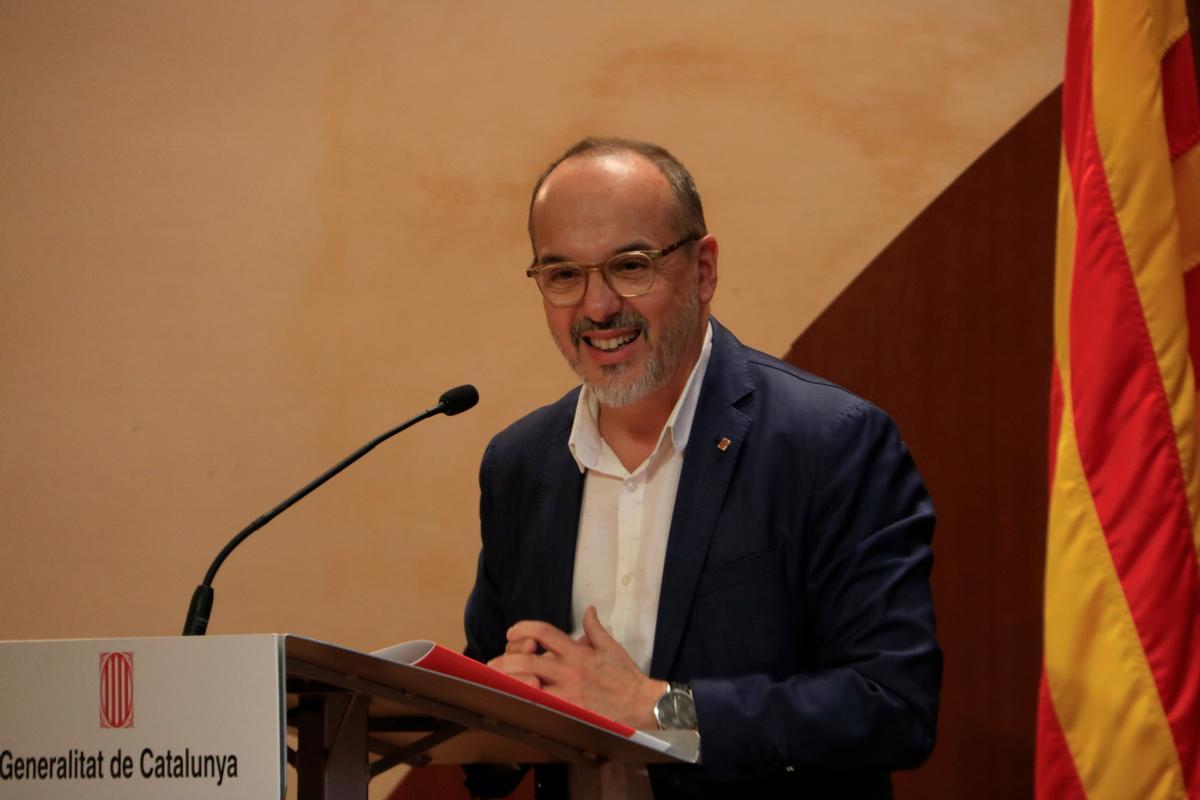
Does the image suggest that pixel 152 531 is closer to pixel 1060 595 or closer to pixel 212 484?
pixel 212 484

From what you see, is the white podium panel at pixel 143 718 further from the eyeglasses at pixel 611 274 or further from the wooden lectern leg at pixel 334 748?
the eyeglasses at pixel 611 274

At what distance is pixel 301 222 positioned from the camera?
335 cm

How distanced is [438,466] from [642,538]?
1.26 metres

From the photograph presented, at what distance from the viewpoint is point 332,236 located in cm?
334

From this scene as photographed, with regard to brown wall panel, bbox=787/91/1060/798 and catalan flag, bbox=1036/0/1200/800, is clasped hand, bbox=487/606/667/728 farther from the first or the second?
brown wall panel, bbox=787/91/1060/798

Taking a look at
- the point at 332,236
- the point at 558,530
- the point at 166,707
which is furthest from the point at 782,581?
the point at 332,236

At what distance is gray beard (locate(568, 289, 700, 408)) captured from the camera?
2.11m

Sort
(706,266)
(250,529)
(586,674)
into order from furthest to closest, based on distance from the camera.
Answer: (706,266)
(250,529)
(586,674)

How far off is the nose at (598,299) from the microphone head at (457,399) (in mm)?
254

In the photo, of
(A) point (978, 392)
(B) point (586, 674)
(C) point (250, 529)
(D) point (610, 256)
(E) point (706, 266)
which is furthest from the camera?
(A) point (978, 392)

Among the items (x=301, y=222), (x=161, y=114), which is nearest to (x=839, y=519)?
(x=301, y=222)

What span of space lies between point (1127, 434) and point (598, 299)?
844mm

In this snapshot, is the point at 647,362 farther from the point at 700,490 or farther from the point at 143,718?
the point at 143,718

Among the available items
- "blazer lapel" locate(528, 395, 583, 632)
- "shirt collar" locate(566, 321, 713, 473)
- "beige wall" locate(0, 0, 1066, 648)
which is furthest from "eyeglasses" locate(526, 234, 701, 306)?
"beige wall" locate(0, 0, 1066, 648)
